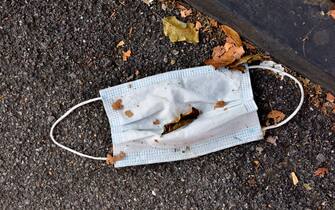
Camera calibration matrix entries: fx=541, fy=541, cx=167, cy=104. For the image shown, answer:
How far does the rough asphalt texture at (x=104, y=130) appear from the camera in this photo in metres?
2.68

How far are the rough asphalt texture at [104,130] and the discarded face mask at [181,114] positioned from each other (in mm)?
64

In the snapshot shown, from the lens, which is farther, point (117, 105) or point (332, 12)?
point (117, 105)

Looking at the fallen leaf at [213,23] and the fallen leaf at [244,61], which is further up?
the fallen leaf at [213,23]

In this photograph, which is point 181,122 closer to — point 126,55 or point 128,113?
point 128,113

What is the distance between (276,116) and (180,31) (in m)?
0.64

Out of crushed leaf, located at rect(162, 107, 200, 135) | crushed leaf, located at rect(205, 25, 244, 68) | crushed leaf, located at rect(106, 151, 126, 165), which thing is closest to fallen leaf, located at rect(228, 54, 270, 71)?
crushed leaf, located at rect(205, 25, 244, 68)

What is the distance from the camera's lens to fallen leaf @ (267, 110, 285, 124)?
A: 105 inches

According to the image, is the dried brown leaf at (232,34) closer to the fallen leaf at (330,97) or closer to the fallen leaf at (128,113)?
the fallen leaf at (330,97)

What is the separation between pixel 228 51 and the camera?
2.67m

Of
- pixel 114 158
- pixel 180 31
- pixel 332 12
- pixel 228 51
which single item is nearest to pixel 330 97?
pixel 332 12

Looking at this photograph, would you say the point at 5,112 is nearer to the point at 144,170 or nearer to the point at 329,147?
the point at 144,170

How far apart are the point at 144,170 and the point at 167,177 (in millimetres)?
122

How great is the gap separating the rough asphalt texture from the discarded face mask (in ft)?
0.21

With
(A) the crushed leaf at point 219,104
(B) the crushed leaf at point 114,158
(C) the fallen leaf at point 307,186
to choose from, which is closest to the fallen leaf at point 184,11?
(A) the crushed leaf at point 219,104
